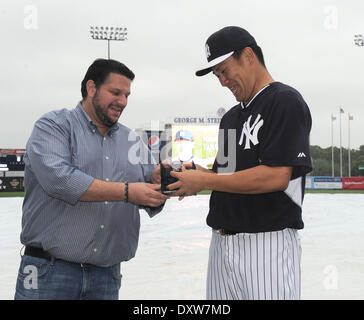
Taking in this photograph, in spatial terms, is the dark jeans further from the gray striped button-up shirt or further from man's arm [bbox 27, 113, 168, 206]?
man's arm [bbox 27, 113, 168, 206]

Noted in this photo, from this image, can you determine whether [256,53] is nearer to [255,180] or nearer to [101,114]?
[255,180]

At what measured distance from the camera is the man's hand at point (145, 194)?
9.07 ft

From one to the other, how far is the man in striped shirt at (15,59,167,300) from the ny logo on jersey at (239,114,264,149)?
69 cm

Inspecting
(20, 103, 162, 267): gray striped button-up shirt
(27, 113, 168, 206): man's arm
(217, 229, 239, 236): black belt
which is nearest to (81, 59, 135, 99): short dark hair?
(20, 103, 162, 267): gray striped button-up shirt

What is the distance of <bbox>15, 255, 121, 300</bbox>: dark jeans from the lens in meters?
2.77

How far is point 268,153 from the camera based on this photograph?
2.40 meters

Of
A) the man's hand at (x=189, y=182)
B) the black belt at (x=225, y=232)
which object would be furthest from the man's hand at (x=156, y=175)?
the black belt at (x=225, y=232)

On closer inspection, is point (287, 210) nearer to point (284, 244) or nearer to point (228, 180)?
point (284, 244)

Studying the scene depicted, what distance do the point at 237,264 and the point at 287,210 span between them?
415 mm

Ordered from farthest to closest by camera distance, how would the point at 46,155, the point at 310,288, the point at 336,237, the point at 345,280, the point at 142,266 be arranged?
the point at 336,237 → the point at 142,266 → the point at 345,280 → the point at 310,288 → the point at 46,155

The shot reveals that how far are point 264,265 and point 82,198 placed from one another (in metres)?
1.07

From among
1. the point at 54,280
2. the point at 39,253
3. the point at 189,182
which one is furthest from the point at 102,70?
the point at 54,280
